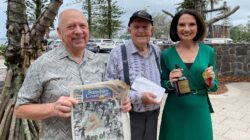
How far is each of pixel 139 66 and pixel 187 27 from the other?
0.53 metres

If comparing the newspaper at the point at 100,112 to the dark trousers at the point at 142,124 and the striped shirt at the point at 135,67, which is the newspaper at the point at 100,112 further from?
the dark trousers at the point at 142,124

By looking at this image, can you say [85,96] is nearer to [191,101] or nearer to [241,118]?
[191,101]

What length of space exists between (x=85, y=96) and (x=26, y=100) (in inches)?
13.4

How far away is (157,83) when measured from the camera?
246 centimetres

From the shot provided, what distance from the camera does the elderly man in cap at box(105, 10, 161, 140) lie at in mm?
2359

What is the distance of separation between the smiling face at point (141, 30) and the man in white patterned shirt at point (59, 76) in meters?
0.77

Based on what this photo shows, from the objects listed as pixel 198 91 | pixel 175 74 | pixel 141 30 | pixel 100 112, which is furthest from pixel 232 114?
pixel 100 112

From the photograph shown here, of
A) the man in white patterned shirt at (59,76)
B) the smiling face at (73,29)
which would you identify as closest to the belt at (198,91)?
the man in white patterned shirt at (59,76)

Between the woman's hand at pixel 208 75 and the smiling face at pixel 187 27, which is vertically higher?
the smiling face at pixel 187 27

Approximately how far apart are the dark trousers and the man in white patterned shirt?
85cm

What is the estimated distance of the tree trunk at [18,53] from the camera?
126 inches

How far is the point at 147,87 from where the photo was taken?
7.36ft

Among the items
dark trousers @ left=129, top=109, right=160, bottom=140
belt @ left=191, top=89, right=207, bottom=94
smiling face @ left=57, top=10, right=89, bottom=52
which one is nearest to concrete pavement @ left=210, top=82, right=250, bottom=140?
belt @ left=191, top=89, right=207, bottom=94

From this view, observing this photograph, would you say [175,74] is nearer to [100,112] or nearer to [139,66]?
[139,66]
